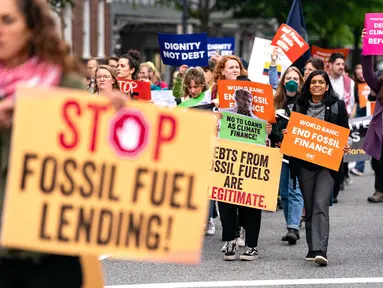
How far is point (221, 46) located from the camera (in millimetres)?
19312

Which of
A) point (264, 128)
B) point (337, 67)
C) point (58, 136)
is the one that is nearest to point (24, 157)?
point (58, 136)

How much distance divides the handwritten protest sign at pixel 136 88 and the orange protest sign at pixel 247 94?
248 centimetres

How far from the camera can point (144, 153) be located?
4297 mm

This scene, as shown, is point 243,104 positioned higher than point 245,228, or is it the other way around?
point 243,104

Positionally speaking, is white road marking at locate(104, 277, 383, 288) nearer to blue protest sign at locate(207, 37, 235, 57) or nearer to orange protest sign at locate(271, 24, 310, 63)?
orange protest sign at locate(271, 24, 310, 63)

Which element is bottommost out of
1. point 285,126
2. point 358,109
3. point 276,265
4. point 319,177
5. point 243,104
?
point 276,265

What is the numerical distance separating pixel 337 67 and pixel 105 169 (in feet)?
38.7

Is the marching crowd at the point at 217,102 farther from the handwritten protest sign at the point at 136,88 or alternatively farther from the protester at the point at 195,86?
the handwritten protest sign at the point at 136,88

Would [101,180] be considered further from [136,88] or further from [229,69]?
[136,88]

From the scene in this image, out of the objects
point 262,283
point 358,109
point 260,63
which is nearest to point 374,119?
point 262,283

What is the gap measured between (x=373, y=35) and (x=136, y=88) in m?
2.76

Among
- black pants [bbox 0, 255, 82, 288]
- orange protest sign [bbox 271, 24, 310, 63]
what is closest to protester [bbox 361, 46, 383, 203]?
orange protest sign [bbox 271, 24, 310, 63]

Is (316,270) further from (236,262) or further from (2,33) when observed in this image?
(2,33)

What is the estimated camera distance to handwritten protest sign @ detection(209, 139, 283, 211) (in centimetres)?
1033
